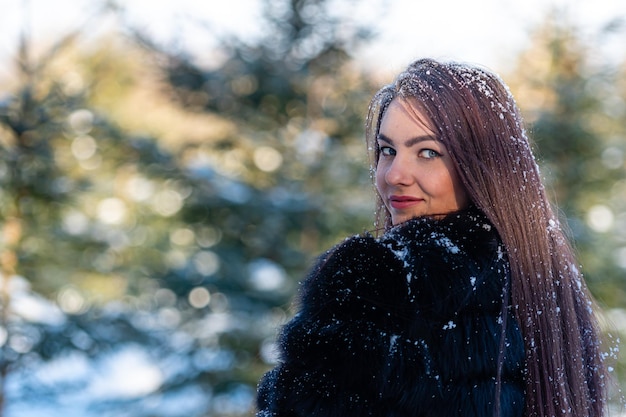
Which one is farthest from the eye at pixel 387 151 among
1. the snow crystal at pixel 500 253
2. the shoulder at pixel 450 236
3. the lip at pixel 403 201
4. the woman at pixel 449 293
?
the snow crystal at pixel 500 253

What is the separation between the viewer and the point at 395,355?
1594mm

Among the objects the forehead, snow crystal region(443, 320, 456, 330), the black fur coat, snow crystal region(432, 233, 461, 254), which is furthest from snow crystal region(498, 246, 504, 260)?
the forehead

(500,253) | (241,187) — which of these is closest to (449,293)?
(500,253)

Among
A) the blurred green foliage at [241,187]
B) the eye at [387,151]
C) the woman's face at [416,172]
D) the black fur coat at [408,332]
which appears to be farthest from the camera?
the blurred green foliage at [241,187]

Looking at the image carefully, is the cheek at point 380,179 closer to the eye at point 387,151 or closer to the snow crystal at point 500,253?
the eye at point 387,151

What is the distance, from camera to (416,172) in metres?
1.85

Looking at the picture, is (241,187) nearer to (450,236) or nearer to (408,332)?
(450,236)

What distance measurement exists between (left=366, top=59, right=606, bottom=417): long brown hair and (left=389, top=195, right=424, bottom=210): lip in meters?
0.14

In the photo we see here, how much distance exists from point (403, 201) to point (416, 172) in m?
0.08

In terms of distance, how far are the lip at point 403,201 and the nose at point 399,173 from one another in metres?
0.04

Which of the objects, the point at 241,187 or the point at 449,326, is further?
the point at 241,187

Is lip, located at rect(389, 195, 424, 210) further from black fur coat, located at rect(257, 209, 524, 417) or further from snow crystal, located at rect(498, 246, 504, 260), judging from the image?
snow crystal, located at rect(498, 246, 504, 260)

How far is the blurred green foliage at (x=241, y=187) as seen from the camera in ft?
19.9

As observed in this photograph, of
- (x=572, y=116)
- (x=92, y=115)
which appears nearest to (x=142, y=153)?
(x=92, y=115)
